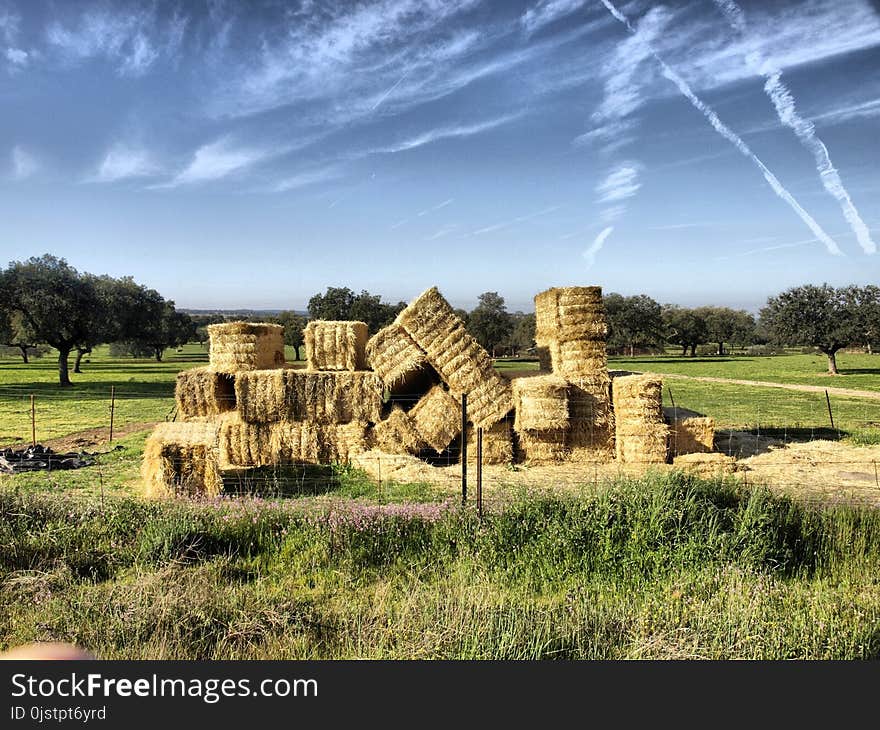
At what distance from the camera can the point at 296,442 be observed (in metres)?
12.3

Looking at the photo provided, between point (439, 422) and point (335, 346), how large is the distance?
2.86m

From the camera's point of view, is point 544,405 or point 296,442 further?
point 296,442

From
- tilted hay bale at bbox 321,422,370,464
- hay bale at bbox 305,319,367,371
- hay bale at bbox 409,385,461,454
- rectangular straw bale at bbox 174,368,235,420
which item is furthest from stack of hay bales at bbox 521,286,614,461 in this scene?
rectangular straw bale at bbox 174,368,235,420

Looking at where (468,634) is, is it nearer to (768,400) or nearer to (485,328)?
(768,400)

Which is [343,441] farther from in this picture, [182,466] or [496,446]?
[182,466]

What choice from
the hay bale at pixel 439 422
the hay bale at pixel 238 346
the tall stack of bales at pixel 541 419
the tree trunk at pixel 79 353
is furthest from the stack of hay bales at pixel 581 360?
the tree trunk at pixel 79 353

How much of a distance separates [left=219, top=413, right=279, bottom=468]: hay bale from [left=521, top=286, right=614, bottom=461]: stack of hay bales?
17.3ft

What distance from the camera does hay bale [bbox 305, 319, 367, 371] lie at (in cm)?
1295

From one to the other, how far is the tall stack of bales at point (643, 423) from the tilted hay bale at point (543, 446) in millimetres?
1251

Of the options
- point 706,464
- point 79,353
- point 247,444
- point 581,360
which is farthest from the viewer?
point 79,353

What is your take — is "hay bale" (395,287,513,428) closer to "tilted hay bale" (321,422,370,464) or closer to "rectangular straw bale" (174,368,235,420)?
"tilted hay bale" (321,422,370,464)

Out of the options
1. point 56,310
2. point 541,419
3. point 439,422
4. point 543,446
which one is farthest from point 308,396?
point 56,310

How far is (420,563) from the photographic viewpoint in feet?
19.9

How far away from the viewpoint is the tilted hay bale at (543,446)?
40.2 feet
